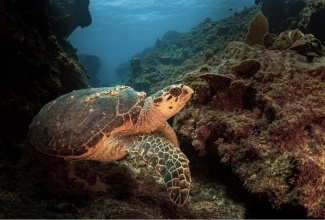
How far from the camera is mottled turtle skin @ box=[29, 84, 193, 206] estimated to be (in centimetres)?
293

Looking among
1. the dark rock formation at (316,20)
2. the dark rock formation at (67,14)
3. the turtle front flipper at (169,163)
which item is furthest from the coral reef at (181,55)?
the turtle front flipper at (169,163)

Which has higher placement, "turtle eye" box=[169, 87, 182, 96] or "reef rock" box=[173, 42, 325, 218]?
"turtle eye" box=[169, 87, 182, 96]

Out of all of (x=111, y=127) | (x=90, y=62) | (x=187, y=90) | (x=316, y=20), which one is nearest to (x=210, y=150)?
(x=187, y=90)

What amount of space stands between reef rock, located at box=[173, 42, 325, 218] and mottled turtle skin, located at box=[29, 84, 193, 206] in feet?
1.81

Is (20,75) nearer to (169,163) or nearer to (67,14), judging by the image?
(169,163)

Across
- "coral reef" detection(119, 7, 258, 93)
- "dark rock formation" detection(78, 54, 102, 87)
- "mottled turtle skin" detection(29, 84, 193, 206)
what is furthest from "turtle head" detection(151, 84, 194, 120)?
"dark rock formation" detection(78, 54, 102, 87)

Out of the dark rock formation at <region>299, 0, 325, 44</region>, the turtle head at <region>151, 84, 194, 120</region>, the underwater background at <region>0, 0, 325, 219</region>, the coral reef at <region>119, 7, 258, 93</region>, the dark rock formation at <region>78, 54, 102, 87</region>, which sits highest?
the turtle head at <region>151, 84, 194, 120</region>

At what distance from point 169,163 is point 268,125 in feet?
4.19

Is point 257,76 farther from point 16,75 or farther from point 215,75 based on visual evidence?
point 16,75

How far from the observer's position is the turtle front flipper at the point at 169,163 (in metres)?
2.44

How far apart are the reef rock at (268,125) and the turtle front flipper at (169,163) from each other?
586 millimetres

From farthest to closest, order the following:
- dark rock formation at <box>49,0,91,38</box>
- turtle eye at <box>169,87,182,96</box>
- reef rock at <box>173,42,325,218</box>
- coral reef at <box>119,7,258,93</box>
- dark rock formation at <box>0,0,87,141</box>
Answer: coral reef at <box>119,7,258,93</box>, dark rock formation at <box>49,0,91,38</box>, dark rock formation at <box>0,0,87,141</box>, turtle eye at <box>169,87,182,96</box>, reef rock at <box>173,42,325,218</box>

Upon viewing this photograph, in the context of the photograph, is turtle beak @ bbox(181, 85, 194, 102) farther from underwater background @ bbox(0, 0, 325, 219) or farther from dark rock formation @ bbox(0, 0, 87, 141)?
dark rock formation @ bbox(0, 0, 87, 141)

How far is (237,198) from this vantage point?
278 cm
